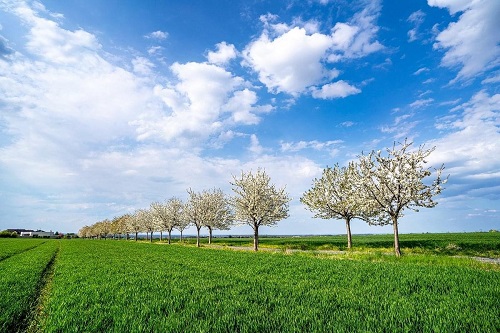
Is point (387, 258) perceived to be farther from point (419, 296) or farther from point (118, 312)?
point (118, 312)

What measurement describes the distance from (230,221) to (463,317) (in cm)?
6084

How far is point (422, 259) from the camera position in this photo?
21.9m

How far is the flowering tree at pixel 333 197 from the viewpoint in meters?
41.4

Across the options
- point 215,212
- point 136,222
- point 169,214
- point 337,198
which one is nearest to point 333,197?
point 337,198

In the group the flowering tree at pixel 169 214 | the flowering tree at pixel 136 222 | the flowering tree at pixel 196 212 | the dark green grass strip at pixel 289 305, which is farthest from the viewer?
the flowering tree at pixel 136 222

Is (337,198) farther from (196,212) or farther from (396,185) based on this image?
(196,212)

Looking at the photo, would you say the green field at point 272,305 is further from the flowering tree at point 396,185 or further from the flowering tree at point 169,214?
the flowering tree at point 169,214

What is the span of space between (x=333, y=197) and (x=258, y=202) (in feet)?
38.4

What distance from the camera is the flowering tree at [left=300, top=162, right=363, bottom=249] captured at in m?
41.4

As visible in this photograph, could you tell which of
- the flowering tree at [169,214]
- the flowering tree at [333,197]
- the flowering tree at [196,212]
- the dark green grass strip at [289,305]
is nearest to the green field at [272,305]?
the dark green grass strip at [289,305]

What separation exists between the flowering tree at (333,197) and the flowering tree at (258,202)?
433 cm

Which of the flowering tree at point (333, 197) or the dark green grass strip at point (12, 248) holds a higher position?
the flowering tree at point (333, 197)

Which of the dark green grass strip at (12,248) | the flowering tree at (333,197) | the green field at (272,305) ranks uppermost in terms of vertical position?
the flowering tree at (333,197)

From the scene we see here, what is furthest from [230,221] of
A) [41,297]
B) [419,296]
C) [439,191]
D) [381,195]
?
[419,296]
